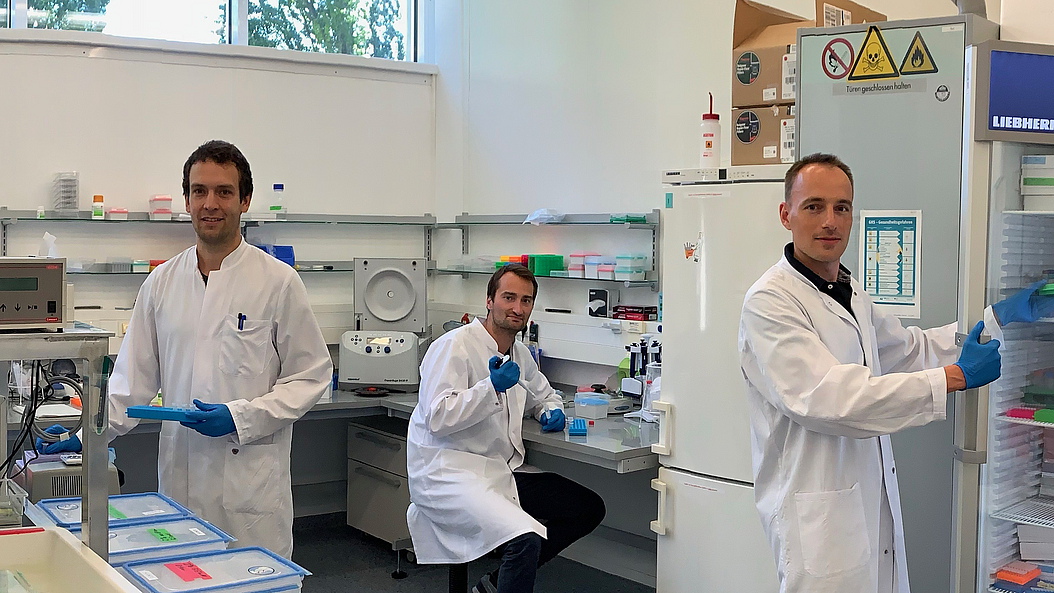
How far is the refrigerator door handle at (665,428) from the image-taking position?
3594 millimetres

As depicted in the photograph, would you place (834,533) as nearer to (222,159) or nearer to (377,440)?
(222,159)

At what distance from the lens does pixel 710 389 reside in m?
3.46

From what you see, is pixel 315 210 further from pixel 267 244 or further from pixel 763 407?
pixel 763 407

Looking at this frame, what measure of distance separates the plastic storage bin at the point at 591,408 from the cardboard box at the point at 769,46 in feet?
4.47

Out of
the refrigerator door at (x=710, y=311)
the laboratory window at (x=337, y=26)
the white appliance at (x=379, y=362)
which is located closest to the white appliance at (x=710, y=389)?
the refrigerator door at (x=710, y=311)

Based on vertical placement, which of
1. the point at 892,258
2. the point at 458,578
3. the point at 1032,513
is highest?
the point at 892,258

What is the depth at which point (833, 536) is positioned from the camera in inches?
92.5

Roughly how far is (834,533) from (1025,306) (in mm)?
733

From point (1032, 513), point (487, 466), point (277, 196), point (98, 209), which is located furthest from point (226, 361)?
point (277, 196)

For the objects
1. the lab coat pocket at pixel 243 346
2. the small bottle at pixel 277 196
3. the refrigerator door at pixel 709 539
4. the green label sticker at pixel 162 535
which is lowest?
the refrigerator door at pixel 709 539

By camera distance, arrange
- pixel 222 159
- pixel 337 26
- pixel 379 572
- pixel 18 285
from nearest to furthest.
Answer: pixel 18 285 → pixel 222 159 → pixel 379 572 → pixel 337 26

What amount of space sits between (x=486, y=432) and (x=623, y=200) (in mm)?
1575

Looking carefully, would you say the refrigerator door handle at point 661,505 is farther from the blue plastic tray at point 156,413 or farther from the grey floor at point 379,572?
the blue plastic tray at point 156,413

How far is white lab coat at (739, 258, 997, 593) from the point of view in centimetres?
226
